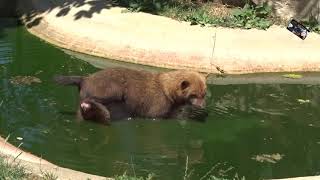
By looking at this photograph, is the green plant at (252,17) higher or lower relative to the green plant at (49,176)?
lower

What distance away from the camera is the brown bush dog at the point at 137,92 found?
26.4 feet

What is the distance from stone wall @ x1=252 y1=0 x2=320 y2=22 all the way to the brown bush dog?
617 centimetres

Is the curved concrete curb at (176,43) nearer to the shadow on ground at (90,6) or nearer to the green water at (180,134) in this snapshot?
the shadow on ground at (90,6)

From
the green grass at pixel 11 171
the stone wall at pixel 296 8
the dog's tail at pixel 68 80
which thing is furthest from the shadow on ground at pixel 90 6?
the green grass at pixel 11 171

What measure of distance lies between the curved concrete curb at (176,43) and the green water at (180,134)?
1067 mm

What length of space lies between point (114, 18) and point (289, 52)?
145 inches

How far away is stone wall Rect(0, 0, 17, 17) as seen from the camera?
46.8ft

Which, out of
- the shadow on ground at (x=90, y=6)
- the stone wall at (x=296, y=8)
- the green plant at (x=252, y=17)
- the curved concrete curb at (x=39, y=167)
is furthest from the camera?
the stone wall at (x=296, y=8)

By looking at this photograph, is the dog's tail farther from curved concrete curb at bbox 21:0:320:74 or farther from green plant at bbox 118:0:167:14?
green plant at bbox 118:0:167:14

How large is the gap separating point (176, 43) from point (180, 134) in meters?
3.84

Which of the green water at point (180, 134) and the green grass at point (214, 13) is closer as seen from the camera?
the green water at point (180, 134)

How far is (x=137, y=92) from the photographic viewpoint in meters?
8.27

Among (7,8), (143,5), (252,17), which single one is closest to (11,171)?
(143,5)

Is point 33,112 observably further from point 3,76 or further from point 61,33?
point 61,33
